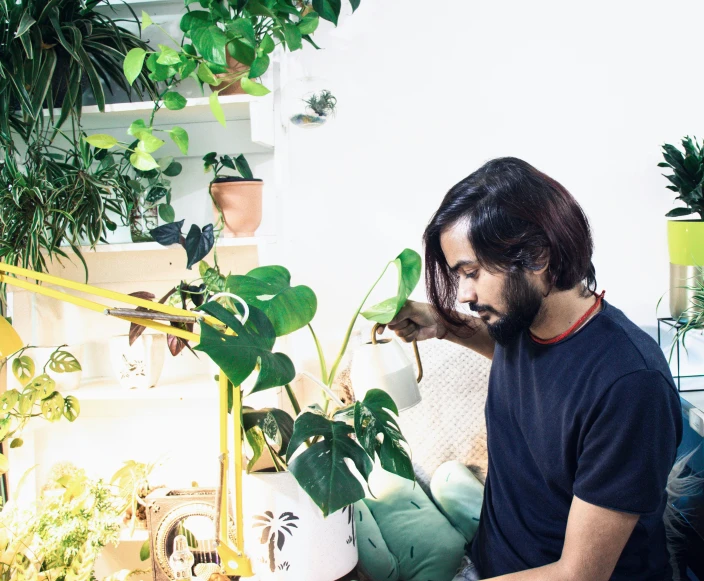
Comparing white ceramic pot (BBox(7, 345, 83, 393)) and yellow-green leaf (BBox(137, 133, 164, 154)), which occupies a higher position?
yellow-green leaf (BBox(137, 133, 164, 154))

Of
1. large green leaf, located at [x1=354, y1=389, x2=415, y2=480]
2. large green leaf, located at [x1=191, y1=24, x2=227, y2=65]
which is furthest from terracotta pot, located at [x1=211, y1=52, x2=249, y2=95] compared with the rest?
large green leaf, located at [x1=354, y1=389, x2=415, y2=480]

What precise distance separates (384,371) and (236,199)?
0.59 metres

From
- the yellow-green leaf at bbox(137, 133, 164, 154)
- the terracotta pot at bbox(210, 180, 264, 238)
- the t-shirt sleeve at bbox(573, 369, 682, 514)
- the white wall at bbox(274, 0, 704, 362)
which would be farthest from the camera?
the white wall at bbox(274, 0, 704, 362)

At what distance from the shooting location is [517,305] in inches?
45.3

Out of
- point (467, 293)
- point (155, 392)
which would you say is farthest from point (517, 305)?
point (155, 392)

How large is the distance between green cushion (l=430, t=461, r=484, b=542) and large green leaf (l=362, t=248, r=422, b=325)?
1.95ft

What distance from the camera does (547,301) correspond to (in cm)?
119

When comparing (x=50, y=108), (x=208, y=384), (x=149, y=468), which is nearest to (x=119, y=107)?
(x=50, y=108)

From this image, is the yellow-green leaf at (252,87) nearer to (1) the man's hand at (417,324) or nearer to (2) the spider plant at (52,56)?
(2) the spider plant at (52,56)

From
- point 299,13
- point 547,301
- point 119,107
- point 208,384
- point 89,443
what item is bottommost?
point 89,443

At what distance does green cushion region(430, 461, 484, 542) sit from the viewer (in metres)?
1.56

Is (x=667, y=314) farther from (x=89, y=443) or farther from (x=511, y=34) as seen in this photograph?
(x=89, y=443)

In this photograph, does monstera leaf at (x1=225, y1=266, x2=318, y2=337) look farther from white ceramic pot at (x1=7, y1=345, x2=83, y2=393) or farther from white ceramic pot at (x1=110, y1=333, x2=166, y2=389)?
white ceramic pot at (x1=7, y1=345, x2=83, y2=393)

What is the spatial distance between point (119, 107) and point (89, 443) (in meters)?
0.95
